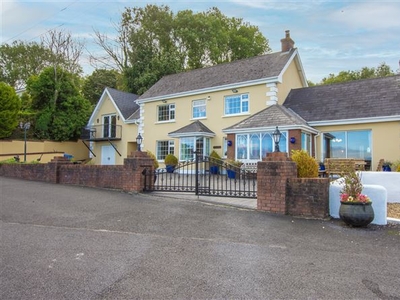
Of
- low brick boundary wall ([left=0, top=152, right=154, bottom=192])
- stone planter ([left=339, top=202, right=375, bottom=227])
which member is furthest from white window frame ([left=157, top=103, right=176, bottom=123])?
stone planter ([left=339, top=202, right=375, bottom=227])

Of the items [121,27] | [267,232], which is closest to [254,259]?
[267,232]

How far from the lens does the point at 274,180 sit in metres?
7.65

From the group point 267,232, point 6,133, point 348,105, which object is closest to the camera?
point 267,232

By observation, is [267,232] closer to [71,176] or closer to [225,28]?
[71,176]

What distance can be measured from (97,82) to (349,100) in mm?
31231

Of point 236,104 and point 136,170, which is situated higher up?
point 236,104

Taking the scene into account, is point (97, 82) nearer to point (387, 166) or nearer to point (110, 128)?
point (110, 128)

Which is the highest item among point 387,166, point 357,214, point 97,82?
point 97,82

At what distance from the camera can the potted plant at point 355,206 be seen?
21.0 ft

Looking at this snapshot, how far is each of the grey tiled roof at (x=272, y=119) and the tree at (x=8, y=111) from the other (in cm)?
1674

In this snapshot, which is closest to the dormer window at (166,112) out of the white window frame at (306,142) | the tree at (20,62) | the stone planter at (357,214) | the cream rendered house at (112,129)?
the cream rendered house at (112,129)

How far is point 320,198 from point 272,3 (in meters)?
9.49

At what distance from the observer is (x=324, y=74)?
39.0 meters

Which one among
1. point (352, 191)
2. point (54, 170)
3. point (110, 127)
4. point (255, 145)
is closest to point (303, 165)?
point (352, 191)
